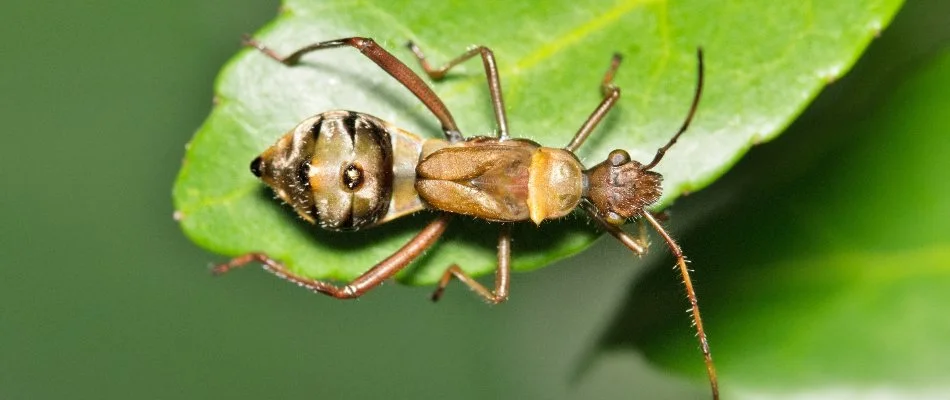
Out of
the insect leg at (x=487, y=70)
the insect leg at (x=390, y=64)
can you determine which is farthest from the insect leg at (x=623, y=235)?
the insect leg at (x=390, y=64)

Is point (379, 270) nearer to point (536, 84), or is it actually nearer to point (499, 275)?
point (499, 275)

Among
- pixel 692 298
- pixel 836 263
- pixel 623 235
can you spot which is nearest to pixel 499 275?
pixel 623 235

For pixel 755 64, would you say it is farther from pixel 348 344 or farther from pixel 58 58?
pixel 58 58

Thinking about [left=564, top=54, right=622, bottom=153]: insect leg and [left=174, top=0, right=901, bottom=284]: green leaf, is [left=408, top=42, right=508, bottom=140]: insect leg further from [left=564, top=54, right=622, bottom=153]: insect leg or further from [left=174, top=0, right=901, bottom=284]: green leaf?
[left=564, top=54, right=622, bottom=153]: insect leg

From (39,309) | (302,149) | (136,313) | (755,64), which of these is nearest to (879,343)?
(755,64)

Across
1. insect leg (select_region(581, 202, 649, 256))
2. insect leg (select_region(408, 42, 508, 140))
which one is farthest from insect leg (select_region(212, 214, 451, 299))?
insect leg (select_region(581, 202, 649, 256))

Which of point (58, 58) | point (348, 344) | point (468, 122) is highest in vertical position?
point (468, 122)
